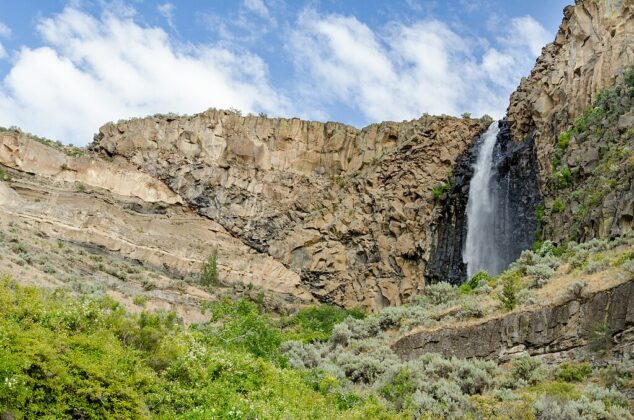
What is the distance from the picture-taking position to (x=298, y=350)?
2523 centimetres

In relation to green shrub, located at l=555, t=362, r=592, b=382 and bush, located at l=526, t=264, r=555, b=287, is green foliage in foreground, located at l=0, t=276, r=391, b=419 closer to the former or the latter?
green shrub, located at l=555, t=362, r=592, b=382

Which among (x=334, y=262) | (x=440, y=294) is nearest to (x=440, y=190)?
(x=334, y=262)

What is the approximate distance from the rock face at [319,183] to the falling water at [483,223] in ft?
15.5

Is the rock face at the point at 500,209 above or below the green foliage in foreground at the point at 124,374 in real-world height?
above

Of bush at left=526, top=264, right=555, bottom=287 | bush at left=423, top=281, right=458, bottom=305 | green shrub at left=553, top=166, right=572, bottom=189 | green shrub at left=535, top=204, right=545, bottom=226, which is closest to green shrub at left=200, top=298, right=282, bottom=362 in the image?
bush at left=526, top=264, right=555, bottom=287

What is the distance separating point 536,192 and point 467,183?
1038 centimetres

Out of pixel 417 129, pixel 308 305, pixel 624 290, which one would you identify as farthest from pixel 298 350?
pixel 417 129

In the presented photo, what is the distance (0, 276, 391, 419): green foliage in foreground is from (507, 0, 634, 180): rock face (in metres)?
29.9

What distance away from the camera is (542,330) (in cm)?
1912

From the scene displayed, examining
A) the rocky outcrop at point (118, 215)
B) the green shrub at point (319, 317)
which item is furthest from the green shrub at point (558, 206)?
the rocky outcrop at point (118, 215)

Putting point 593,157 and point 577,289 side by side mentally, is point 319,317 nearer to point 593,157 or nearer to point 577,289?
point 593,157

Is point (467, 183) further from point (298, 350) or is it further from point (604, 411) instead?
point (604, 411)

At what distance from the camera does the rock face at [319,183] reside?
5322cm

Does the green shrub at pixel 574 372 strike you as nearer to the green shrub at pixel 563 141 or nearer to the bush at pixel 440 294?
the bush at pixel 440 294
